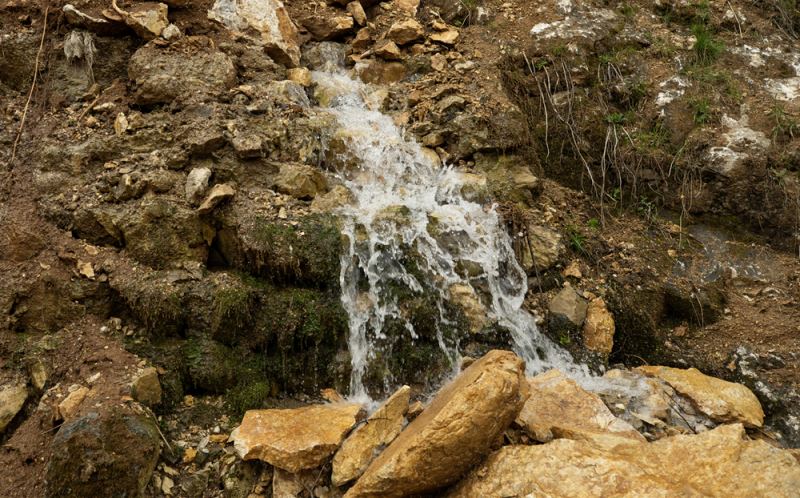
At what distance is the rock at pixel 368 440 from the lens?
11.1ft

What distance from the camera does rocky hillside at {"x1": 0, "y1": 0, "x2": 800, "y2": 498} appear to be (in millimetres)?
3348

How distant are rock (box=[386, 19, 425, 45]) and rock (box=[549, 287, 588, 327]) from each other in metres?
4.36

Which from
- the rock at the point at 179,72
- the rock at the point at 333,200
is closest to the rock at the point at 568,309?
the rock at the point at 333,200

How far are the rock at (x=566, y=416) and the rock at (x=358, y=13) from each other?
19.5 ft

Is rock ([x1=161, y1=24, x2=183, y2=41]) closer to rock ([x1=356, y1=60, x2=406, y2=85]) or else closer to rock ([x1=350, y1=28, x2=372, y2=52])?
rock ([x1=356, y1=60, x2=406, y2=85])

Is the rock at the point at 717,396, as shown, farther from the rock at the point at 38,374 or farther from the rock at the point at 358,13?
the rock at the point at 358,13

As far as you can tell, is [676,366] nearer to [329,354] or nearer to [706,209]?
[706,209]

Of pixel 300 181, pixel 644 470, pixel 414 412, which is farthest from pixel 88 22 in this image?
pixel 644 470

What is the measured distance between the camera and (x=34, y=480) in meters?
3.33

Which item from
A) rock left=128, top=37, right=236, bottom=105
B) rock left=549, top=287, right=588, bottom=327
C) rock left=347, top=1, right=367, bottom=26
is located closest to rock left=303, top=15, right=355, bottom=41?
rock left=347, top=1, right=367, bottom=26

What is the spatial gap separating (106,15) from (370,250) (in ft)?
13.7

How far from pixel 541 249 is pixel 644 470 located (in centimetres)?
277

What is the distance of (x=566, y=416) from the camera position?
12.2ft

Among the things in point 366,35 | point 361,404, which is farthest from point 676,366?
point 366,35
